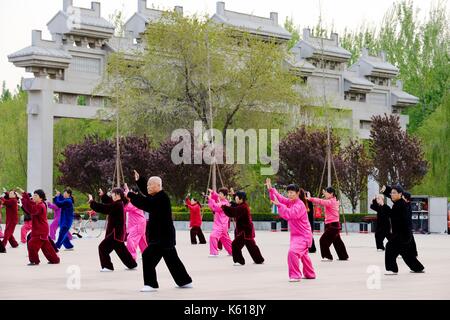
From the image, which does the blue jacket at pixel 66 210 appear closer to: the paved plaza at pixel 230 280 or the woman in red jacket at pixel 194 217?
the paved plaza at pixel 230 280

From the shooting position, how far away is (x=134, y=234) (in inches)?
918

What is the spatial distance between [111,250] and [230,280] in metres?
2.81

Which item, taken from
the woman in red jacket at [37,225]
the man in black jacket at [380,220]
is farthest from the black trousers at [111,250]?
the man in black jacket at [380,220]

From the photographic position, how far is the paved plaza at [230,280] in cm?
1609

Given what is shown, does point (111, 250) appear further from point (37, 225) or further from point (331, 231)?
point (331, 231)

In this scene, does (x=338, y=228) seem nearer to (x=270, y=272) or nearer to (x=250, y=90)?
(x=270, y=272)

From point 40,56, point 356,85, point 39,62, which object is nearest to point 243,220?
point 40,56

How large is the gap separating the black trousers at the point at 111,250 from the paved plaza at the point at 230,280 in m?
0.21

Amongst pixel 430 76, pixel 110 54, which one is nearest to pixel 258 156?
pixel 110 54

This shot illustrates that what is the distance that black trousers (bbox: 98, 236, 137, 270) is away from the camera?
20766 mm

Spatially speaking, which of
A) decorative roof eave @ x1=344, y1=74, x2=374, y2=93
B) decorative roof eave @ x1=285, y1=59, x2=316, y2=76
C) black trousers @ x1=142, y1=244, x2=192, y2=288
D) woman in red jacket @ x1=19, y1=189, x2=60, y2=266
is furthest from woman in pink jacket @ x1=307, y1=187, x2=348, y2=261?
decorative roof eave @ x1=344, y1=74, x2=374, y2=93

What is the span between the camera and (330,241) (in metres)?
24.5

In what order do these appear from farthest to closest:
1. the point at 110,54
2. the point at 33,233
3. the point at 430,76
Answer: the point at 430,76
the point at 110,54
the point at 33,233
